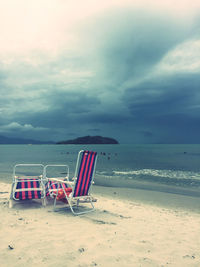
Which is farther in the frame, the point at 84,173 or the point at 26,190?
the point at 26,190

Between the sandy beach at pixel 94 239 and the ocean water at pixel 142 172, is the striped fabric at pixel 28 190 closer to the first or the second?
the sandy beach at pixel 94 239

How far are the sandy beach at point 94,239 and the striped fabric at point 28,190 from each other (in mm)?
360

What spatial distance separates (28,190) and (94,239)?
120 inches

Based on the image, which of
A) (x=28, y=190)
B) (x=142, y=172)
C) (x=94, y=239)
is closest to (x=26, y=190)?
(x=28, y=190)

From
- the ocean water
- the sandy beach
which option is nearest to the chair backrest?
the sandy beach

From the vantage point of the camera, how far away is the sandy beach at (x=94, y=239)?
3.44m

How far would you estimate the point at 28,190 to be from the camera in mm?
6480

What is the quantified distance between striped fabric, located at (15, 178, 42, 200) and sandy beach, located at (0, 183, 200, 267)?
360 millimetres

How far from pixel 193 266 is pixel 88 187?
10.8 feet

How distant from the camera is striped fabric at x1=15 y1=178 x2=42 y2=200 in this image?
248 inches

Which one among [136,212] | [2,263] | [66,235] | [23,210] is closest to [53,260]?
[2,263]

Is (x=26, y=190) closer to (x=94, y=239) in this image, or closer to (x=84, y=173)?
(x=84, y=173)

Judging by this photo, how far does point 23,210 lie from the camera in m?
6.19

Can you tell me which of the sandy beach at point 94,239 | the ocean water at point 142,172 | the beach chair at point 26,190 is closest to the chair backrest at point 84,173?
the sandy beach at point 94,239
